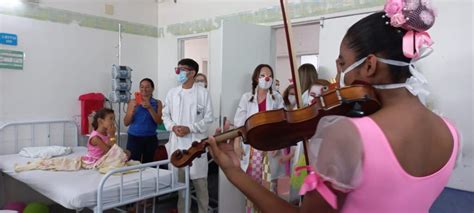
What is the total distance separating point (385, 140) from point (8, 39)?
3758 millimetres

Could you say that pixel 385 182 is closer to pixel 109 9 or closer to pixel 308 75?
pixel 308 75

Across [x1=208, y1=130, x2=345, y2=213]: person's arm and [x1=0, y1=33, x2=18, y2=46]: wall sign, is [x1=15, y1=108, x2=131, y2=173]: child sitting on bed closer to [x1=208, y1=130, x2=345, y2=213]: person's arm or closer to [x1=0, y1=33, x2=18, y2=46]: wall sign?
[x1=0, y1=33, x2=18, y2=46]: wall sign

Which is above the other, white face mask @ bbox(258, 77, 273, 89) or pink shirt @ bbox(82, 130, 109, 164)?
white face mask @ bbox(258, 77, 273, 89)

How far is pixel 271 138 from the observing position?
1278 mm

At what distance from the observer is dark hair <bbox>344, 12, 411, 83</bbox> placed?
0.76 metres

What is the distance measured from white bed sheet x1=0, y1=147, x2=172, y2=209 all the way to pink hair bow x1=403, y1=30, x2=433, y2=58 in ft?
6.55

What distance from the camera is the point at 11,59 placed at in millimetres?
3391

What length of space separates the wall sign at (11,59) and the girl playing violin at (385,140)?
11.5 ft

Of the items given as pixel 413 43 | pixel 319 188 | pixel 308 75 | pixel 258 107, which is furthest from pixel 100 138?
pixel 413 43

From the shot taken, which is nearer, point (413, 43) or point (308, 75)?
point (413, 43)

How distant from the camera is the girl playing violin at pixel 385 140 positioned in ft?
2.27

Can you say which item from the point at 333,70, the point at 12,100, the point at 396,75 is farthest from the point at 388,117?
the point at 12,100

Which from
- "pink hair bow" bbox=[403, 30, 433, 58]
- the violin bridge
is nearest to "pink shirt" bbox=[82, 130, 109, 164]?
the violin bridge

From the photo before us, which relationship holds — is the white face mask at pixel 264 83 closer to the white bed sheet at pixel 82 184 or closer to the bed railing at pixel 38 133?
the white bed sheet at pixel 82 184
